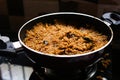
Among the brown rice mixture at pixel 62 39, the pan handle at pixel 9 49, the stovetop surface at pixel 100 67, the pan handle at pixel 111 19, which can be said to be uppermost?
the pan handle at pixel 111 19

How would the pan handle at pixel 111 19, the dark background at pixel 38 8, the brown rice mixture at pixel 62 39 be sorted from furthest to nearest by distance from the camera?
the dark background at pixel 38 8 < the pan handle at pixel 111 19 < the brown rice mixture at pixel 62 39

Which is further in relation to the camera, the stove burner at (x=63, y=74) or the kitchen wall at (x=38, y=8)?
the kitchen wall at (x=38, y=8)

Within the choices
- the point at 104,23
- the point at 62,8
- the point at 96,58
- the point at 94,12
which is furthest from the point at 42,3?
the point at 96,58

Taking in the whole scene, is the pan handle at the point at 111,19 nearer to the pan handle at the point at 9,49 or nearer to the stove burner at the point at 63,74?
the stove burner at the point at 63,74

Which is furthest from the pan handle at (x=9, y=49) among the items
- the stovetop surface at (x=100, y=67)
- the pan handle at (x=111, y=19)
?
the pan handle at (x=111, y=19)

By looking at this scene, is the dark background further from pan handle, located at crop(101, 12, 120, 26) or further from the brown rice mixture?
the brown rice mixture

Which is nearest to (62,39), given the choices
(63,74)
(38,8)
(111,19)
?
(63,74)

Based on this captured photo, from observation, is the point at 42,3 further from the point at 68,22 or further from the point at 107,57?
the point at 107,57
